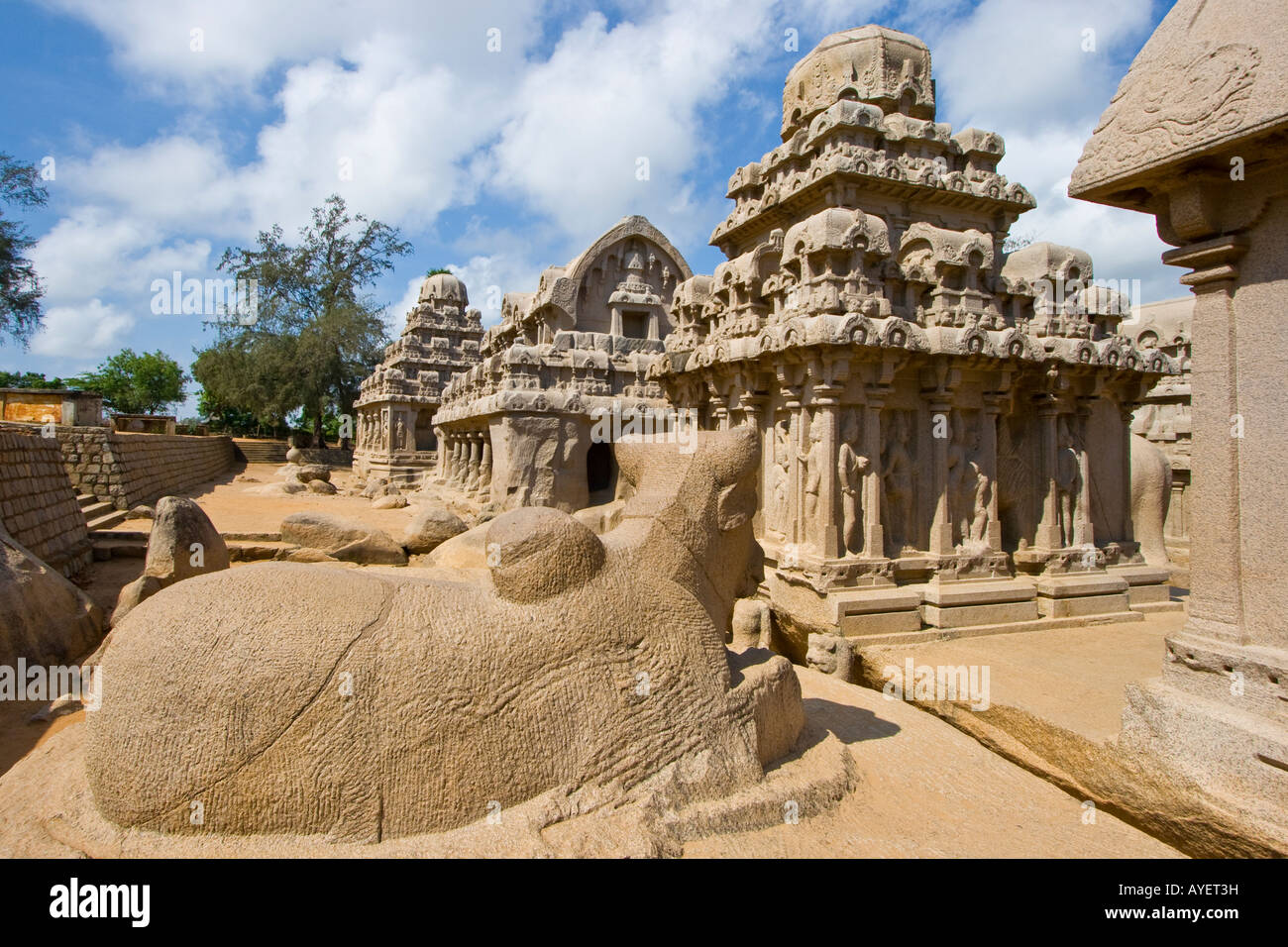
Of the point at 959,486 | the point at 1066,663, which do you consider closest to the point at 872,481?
the point at 959,486

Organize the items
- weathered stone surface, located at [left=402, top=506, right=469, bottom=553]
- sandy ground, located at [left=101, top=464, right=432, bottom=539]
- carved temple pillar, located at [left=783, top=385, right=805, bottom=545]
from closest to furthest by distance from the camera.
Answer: carved temple pillar, located at [left=783, top=385, right=805, bottom=545] < weathered stone surface, located at [left=402, top=506, right=469, bottom=553] < sandy ground, located at [left=101, top=464, right=432, bottom=539]

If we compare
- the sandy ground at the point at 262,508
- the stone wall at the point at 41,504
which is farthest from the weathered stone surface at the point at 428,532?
the stone wall at the point at 41,504

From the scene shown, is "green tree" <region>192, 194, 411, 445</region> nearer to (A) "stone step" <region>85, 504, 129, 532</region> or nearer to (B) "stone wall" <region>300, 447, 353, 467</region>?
(B) "stone wall" <region>300, 447, 353, 467</region>

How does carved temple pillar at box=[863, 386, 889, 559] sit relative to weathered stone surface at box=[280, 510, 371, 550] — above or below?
above

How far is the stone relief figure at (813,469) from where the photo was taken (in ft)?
24.3

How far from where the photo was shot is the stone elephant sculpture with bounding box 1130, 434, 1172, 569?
9.38 meters

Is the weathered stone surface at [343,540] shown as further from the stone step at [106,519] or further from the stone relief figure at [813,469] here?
the stone relief figure at [813,469]

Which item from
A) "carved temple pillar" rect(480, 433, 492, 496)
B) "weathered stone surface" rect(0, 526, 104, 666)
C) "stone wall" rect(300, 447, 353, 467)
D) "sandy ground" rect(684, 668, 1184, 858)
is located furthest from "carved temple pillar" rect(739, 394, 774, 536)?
"stone wall" rect(300, 447, 353, 467)

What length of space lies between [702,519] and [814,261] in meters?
4.80

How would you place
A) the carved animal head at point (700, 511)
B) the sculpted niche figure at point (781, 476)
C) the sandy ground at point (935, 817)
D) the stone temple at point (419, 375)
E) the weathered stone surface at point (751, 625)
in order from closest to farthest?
the sandy ground at point (935, 817) → the carved animal head at point (700, 511) → the weathered stone surface at point (751, 625) → the sculpted niche figure at point (781, 476) → the stone temple at point (419, 375)

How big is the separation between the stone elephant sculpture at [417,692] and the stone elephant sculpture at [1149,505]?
8.18 m

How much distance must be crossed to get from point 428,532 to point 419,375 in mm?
14442

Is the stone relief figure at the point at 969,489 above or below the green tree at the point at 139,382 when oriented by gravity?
below

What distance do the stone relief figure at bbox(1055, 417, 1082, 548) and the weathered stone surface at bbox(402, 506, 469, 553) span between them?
27.3 ft
